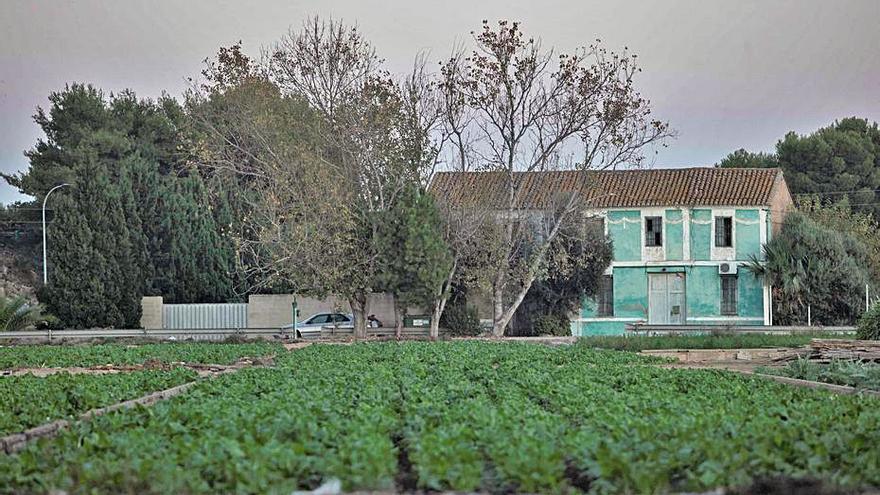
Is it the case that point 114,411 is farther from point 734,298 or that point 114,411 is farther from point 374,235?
point 734,298

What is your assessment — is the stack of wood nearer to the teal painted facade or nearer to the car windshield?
the teal painted facade

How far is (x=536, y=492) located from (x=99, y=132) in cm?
5111

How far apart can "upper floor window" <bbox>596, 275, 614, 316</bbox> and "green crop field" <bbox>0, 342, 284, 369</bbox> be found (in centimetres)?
1931

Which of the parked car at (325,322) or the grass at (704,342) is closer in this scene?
the grass at (704,342)

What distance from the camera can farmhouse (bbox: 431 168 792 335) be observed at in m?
46.3

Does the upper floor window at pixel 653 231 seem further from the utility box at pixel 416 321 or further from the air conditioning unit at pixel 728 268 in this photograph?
the utility box at pixel 416 321

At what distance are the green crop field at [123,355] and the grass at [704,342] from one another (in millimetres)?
9063

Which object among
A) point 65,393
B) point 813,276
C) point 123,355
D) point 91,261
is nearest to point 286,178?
point 91,261

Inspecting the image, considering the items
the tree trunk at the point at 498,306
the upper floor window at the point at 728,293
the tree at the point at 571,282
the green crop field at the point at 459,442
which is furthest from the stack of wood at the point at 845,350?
the upper floor window at the point at 728,293

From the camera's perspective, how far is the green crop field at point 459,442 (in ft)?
27.0

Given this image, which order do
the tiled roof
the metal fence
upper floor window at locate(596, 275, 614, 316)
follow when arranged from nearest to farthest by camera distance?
the metal fence, the tiled roof, upper floor window at locate(596, 275, 614, 316)

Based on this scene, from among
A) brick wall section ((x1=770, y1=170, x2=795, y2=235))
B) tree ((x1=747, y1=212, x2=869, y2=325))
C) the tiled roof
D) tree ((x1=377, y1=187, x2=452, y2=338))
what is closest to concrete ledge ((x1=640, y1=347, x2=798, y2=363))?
tree ((x1=377, y1=187, x2=452, y2=338))

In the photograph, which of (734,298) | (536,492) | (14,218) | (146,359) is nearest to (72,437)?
(536,492)

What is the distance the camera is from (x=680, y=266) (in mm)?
46906
